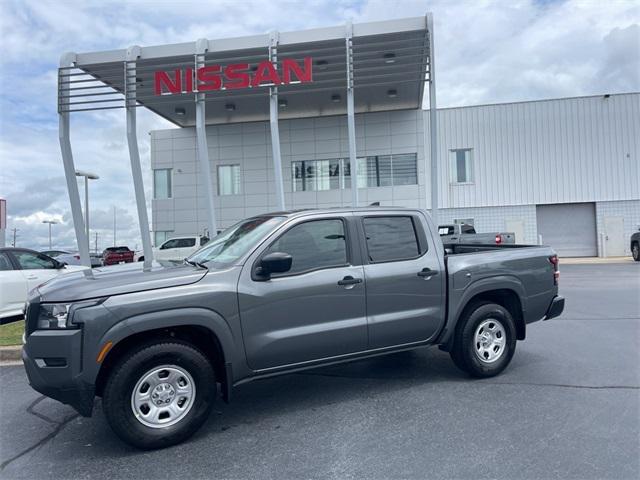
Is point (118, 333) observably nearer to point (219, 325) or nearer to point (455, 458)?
point (219, 325)

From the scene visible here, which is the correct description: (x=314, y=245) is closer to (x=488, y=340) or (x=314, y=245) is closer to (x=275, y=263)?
(x=275, y=263)

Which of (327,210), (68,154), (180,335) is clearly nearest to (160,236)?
(68,154)

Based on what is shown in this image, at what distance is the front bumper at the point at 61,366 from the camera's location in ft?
11.4

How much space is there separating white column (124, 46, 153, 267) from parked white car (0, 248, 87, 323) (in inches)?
277

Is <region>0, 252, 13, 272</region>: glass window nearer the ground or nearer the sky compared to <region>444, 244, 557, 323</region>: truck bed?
nearer the sky

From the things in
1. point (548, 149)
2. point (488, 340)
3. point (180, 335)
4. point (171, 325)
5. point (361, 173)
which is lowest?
point (488, 340)

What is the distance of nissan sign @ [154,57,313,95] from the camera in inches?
627

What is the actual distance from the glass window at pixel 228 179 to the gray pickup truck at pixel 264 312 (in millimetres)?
21167

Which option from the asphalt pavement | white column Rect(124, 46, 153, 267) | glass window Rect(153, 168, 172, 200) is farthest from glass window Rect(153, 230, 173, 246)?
the asphalt pavement

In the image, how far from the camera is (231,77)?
16391mm

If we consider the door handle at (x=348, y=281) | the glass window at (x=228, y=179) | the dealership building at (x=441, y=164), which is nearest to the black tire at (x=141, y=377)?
the door handle at (x=348, y=281)

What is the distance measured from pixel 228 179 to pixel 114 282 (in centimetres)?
2257

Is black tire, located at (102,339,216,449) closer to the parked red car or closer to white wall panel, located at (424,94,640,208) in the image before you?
white wall panel, located at (424,94,640,208)

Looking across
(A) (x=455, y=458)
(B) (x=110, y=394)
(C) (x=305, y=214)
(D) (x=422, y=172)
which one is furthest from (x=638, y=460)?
(D) (x=422, y=172)
